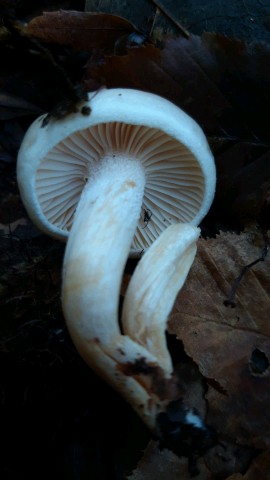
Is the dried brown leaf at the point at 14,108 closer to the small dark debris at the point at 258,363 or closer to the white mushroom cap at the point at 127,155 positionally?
the white mushroom cap at the point at 127,155

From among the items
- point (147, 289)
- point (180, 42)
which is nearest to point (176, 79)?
point (180, 42)

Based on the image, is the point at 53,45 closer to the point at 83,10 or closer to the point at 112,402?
the point at 83,10

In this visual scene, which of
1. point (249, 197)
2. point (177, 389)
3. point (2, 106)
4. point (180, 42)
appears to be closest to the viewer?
point (177, 389)

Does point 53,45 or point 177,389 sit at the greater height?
point 53,45

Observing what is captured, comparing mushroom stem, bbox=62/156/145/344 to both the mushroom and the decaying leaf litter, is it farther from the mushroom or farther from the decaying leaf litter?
the decaying leaf litter

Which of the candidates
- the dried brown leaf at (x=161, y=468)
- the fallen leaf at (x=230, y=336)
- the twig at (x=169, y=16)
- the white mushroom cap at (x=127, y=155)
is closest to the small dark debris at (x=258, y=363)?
the fallen leaf at (x=230, y=336)

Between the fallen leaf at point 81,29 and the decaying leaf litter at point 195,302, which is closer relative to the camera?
the decaying leaf litter at point 195,302

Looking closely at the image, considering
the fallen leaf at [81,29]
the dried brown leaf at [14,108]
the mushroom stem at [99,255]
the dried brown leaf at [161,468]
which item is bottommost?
the dried brown leaf at [161,468]

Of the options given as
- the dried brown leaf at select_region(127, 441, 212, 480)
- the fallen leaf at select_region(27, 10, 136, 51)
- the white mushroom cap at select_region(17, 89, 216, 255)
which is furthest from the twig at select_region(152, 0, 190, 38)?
the dried brown leaf at select_region(127, 441, 212, 480)
